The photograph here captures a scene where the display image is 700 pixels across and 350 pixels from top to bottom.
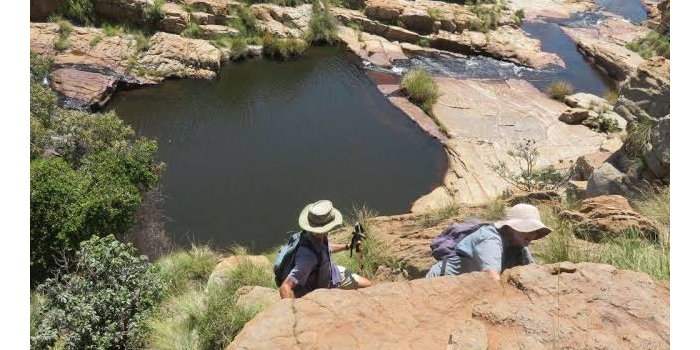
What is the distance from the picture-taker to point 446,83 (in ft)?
73.3

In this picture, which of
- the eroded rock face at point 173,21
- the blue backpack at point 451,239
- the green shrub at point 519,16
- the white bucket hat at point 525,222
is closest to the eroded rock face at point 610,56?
the green shrub at point 519,16

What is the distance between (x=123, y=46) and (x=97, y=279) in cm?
1600

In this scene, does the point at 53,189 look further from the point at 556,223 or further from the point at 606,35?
the point at 606,35

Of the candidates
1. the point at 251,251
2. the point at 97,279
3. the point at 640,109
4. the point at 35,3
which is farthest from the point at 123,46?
the point at 640,109

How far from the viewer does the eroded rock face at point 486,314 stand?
331 centimetres

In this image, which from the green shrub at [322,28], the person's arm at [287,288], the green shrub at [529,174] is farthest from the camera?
the green shrub at [322,28]

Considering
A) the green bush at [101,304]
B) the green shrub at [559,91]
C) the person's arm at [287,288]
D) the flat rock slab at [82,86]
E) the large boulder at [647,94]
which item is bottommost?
the flat rock slab at [82,86]

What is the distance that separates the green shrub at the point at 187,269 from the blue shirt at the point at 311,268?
3.16 m

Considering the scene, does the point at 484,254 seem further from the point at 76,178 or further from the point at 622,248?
the point at 76,178

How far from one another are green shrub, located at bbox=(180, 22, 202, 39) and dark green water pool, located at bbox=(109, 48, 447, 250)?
2.10 meters

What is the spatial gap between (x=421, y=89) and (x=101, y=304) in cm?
1563

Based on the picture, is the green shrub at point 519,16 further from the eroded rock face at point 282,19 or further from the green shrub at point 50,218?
the green shrub at point 50,218

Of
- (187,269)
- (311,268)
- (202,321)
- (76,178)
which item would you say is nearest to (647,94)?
(311,268)

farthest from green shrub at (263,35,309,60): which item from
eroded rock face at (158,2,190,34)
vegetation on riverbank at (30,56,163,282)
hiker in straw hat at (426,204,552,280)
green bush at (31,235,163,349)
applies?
hiker in straw hat at (426,204,552,280)
